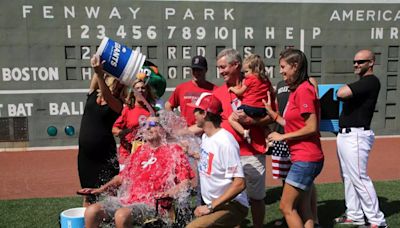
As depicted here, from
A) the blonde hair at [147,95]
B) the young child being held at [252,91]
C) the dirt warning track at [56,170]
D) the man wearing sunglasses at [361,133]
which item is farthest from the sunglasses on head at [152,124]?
the dirt warning track at [56,170]

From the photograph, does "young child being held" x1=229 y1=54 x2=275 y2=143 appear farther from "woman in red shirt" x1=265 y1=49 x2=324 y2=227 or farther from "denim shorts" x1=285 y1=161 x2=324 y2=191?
"denim shorts" x1=285 y1=161 x2=324 y2=191

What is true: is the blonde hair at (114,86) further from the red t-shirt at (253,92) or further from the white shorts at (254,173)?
the white shorts at (254,173)

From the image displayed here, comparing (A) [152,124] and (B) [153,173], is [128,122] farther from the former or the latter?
(B) [153,173]

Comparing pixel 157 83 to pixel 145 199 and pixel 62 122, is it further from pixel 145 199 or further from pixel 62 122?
pixel 62 122

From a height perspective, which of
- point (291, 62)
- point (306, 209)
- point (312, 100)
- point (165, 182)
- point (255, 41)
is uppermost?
point (255, 41)

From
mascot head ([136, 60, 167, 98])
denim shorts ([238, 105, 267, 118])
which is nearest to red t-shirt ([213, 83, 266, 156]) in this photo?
denim shorts ([238, 105, 267, 118])

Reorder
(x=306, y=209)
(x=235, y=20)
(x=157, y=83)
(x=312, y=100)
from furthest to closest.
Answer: (x=235, y=20) < (x=157, y=83) < (x=306, y=209) < (x=312, y=100)

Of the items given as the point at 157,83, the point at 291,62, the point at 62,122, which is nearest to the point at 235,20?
the point at 62,122

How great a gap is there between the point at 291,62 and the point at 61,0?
6.69 metres

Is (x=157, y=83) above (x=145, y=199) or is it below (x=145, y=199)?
above

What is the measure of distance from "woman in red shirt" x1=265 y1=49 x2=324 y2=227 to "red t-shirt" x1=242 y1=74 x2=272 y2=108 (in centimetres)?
44

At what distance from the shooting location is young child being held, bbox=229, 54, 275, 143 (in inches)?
143

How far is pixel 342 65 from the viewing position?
9.41 metres

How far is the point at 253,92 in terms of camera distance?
3.70 m
